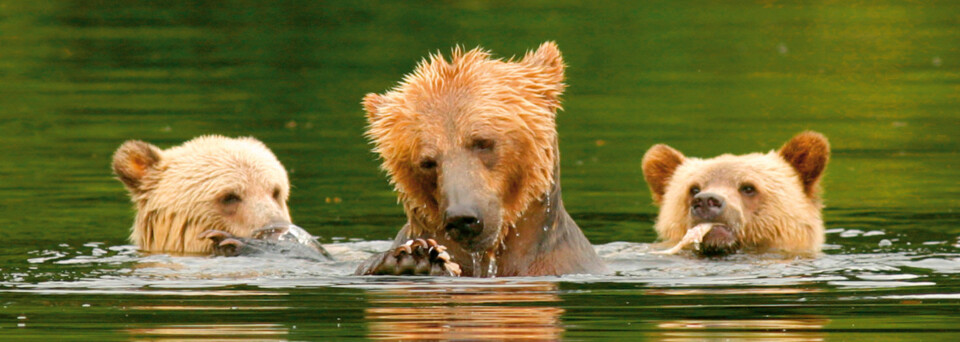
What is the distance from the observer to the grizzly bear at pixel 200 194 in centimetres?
1211

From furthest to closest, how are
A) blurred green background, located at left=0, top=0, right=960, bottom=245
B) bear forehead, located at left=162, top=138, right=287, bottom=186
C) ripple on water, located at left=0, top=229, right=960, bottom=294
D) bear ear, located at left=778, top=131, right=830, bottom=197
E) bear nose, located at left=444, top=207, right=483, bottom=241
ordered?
blurred green background, located at left=0, top=0, right=960, bottom=245 → bear ear, located at left=778, top=131, right=830, bottom=197 → bear forehead, located at left=162, top=138, right=287, bottom=186 → ripple on water, located at left=0, top=229, right=960, bottom=294 → bear nose, located at left=444, top=207, right=483, bottom=241

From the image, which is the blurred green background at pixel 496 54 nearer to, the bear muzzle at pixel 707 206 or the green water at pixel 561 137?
the green water at pixel 561 137

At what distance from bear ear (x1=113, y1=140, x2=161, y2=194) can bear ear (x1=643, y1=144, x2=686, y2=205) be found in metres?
3.64

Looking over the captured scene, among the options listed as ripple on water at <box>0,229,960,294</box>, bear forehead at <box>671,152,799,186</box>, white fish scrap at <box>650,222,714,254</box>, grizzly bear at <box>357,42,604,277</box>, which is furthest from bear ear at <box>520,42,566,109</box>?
bear forehead at <box>671,152,799,186</box>

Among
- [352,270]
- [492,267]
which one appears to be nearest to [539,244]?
[492,267]

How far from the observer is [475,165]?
9.01 meters

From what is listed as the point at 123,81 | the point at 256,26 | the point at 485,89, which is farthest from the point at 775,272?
the point at 256,26

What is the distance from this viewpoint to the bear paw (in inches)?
357

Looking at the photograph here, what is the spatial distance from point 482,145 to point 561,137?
34.3 ft

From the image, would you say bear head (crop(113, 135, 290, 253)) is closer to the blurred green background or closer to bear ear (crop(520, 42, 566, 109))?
the blurred green background

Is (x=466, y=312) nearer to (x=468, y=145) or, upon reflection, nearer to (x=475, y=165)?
(x=475, y=165)

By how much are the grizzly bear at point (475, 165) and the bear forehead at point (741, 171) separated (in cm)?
355

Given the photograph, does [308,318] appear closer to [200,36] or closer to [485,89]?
[485,89]

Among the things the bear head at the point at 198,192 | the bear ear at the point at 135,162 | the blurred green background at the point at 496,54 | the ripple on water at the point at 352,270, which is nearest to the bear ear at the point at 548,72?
the ripple on water at the point at 352,270
